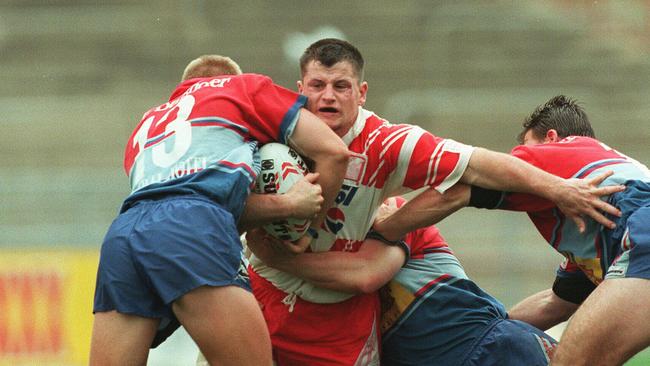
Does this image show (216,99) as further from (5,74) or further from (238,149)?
(5,74)

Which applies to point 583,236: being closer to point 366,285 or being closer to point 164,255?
point 366,285

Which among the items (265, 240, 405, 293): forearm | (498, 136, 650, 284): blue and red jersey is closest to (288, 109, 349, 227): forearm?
(265, 240, 405, 293): forearm

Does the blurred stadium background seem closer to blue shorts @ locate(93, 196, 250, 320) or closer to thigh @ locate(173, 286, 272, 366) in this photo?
blue shorts @ locate(93, 196, 250, 320)

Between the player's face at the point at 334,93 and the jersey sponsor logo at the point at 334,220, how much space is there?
33cm

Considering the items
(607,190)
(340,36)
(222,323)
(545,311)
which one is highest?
(607,190)

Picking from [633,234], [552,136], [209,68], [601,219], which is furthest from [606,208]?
[209,68]

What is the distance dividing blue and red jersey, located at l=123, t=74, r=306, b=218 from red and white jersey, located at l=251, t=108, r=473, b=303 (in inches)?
18.2

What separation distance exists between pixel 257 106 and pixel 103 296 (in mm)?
919

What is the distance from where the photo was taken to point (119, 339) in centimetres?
393

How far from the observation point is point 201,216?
3.90m

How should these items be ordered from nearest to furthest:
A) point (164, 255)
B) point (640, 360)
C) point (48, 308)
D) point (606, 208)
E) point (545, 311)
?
point (164, 255) < point (606, 208) < point (545, 311) < point (640, 360) < point (48, 308)

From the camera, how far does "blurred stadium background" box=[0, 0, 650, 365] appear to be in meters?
11.3

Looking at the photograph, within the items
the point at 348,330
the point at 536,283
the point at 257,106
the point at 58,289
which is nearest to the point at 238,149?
the point at 257,106

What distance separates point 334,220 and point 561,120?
44.4 inches
